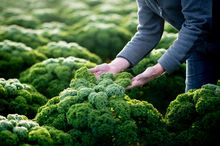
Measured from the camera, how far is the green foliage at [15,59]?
8461 millimetres

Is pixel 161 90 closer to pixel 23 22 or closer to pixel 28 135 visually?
pixel 28 135

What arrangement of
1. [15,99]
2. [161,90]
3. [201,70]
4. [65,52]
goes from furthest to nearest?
[65,52] → [161,90] → [15,99] → [201,70]

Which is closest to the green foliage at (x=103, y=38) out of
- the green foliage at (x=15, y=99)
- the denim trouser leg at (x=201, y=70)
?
the green foliage at (x=15, y=99)

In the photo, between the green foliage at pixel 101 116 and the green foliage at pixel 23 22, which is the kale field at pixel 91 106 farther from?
the green foliage at pixel 23 22

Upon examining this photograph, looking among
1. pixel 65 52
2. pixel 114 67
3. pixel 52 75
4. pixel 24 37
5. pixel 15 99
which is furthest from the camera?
pixel 24 37

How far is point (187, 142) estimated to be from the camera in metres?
5.12

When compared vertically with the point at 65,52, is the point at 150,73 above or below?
below

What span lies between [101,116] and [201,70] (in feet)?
4.58

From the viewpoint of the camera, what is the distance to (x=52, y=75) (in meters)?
7.78

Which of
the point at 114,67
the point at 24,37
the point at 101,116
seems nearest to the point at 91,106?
the point at 101,116

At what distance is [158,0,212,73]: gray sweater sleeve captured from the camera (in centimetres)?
477

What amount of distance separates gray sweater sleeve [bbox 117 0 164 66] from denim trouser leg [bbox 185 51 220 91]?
1.58 ft

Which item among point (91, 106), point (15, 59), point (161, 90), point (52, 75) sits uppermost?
point (15, 59)

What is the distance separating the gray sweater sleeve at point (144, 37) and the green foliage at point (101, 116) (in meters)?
0.25
